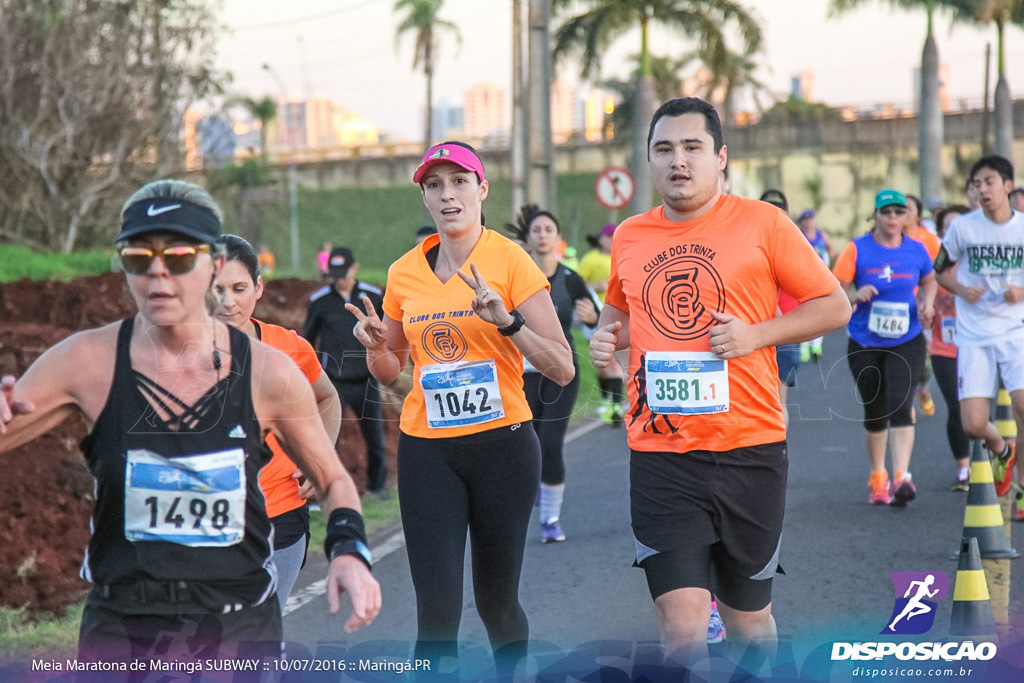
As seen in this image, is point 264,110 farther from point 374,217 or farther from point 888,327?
point 888,327

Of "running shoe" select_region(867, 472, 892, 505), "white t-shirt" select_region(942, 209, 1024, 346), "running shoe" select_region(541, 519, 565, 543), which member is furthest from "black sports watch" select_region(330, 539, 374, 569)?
"running shoe" select_region(867, 472, 892, 505)

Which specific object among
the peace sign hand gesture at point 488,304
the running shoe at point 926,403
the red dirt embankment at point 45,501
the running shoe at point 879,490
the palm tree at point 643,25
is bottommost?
the running shoe at point 926,403

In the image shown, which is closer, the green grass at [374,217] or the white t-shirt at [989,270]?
the white t-shirt at [989,270]

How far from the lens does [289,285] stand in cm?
1973

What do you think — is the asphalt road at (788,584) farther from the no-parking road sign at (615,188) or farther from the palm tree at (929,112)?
the palm tree at (929,112)

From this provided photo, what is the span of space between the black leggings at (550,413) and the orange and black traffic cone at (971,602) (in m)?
3.47

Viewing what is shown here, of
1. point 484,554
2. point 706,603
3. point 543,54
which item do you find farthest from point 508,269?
point 543,54

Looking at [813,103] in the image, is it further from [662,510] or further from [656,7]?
[662,510]

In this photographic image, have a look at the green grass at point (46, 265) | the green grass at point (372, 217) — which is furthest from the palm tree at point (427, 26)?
the green grass at point (46, 265)

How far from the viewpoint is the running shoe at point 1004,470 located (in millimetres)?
8180

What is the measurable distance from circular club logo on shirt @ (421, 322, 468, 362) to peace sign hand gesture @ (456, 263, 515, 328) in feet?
0.75

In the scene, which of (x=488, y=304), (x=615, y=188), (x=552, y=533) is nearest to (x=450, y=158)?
(x=488, y=304)

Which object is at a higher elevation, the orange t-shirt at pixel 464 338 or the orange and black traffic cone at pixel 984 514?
the orange t-shirt at pixel 464 338

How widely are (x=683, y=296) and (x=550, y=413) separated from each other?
4267 mm
